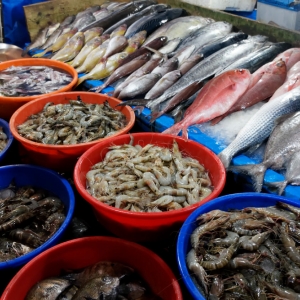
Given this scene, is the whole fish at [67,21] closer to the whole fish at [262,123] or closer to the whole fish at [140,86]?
the whole fish at [140,86]

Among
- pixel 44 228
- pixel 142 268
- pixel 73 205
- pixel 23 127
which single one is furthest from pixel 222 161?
pixel 23 127

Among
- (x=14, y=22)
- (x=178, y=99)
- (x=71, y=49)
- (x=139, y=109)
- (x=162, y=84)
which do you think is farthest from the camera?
(x=14, y=22)

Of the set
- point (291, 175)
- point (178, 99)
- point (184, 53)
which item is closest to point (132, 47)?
point (184, 53)

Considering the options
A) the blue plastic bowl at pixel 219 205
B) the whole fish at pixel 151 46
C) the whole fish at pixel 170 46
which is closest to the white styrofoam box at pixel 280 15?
the whole fish at pixel 170 46

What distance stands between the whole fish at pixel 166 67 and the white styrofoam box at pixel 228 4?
66.6 inches

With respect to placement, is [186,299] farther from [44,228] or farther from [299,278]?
[44,228]

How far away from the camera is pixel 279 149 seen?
6.97ft

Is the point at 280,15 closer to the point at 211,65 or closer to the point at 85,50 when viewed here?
the point at 211,65

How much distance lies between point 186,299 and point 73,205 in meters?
0.88

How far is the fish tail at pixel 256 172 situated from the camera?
200 centimetres

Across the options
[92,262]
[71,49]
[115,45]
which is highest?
[115,45]

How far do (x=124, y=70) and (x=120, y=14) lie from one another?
157cm

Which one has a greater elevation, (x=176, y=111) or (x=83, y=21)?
(x=83, y=21)

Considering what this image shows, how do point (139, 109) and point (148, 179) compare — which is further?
point (139, 109)
